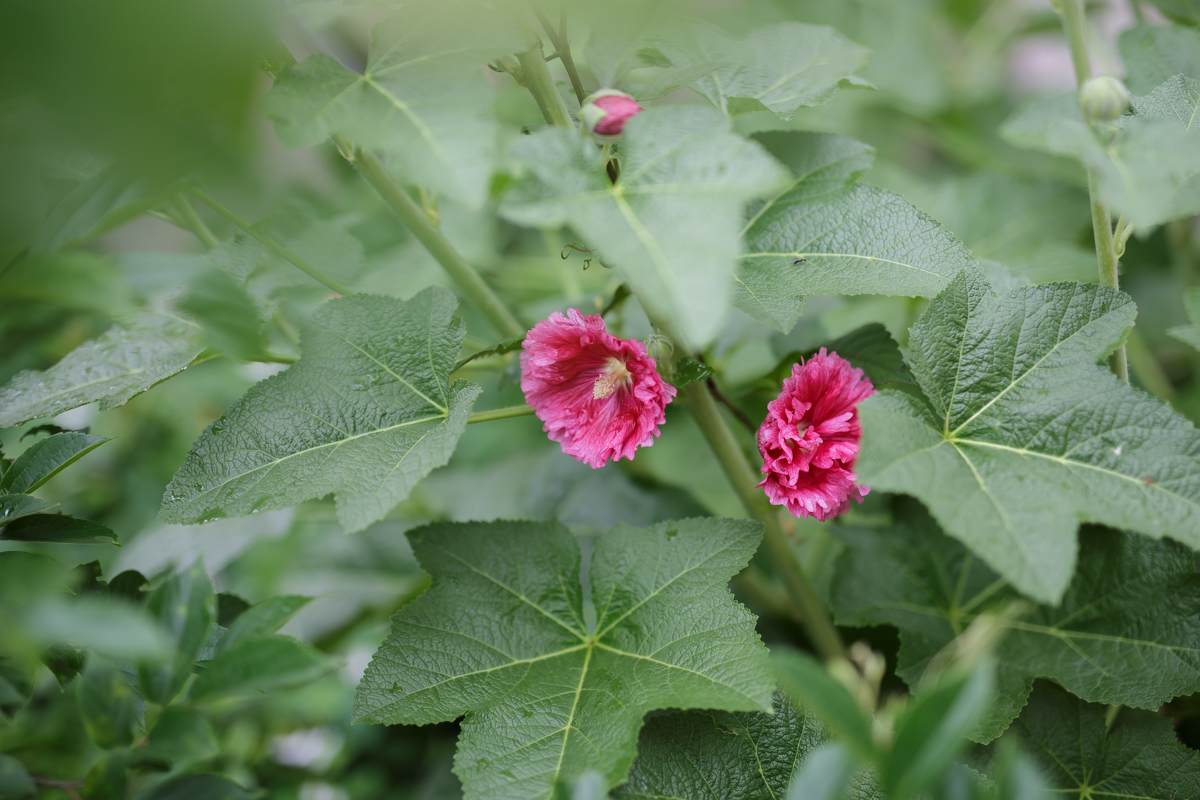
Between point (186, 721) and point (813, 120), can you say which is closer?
point (186, 721)

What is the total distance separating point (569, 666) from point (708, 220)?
0.40 metres

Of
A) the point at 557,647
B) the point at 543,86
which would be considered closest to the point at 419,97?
the point at 543,86

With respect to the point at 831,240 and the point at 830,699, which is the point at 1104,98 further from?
the point at 830,699

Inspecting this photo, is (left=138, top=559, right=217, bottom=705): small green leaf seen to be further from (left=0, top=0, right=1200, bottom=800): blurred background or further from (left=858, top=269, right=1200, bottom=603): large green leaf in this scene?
(left=858, top=269, right=1200, bottom=603): large green leaf

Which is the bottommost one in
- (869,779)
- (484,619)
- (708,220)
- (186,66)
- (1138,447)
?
(869,779)

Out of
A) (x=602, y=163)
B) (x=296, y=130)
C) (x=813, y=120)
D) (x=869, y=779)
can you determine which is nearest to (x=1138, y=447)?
(x=869, y=779)

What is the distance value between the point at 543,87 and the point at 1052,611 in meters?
0.66

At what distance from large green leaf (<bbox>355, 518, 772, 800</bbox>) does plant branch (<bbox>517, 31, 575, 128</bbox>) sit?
14.4 inches

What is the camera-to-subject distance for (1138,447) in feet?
1.72

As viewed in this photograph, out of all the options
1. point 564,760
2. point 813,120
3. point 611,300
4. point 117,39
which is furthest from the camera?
point 813,120

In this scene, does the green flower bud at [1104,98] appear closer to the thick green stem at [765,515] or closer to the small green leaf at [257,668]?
the thick green stem at [765,515]

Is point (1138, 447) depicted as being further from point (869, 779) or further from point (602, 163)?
point (602, 163)

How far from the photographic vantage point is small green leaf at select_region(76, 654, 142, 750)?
18.0 inches

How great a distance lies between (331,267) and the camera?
32.4 inches
